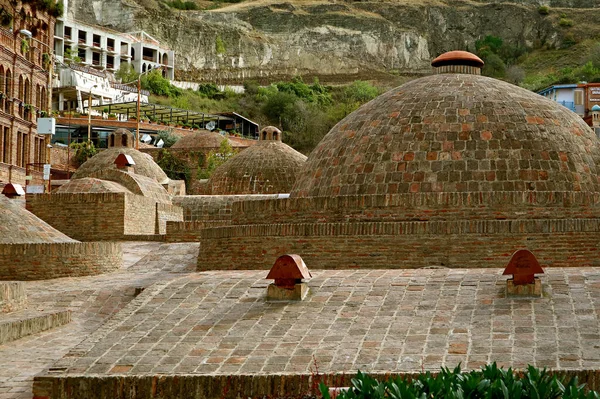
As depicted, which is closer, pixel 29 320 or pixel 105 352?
pixel 105 352

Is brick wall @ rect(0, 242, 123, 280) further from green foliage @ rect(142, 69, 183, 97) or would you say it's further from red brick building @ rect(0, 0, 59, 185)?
green foliage @ rect(142, 69, 183, 97)

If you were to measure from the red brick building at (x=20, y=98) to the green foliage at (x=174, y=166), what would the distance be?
5715 millimetres

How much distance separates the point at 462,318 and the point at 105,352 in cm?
319

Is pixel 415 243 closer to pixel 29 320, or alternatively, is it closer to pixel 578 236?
pixel 578 236

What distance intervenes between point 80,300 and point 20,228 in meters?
4.48

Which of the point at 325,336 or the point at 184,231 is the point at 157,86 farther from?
the point at 325,336

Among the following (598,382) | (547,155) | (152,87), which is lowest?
(598,382)

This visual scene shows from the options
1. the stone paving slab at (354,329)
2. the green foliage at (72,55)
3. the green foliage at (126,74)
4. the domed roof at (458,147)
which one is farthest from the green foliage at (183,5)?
the stone paving slab at (354,329)

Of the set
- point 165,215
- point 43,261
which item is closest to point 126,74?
point 165,215

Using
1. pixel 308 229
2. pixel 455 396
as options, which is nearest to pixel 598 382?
pixel 455 396

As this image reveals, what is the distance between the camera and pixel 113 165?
3378 centimetres

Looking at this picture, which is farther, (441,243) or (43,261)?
(43,261)

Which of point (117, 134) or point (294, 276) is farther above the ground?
point (117, 134)

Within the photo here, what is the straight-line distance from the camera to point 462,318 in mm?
9500
